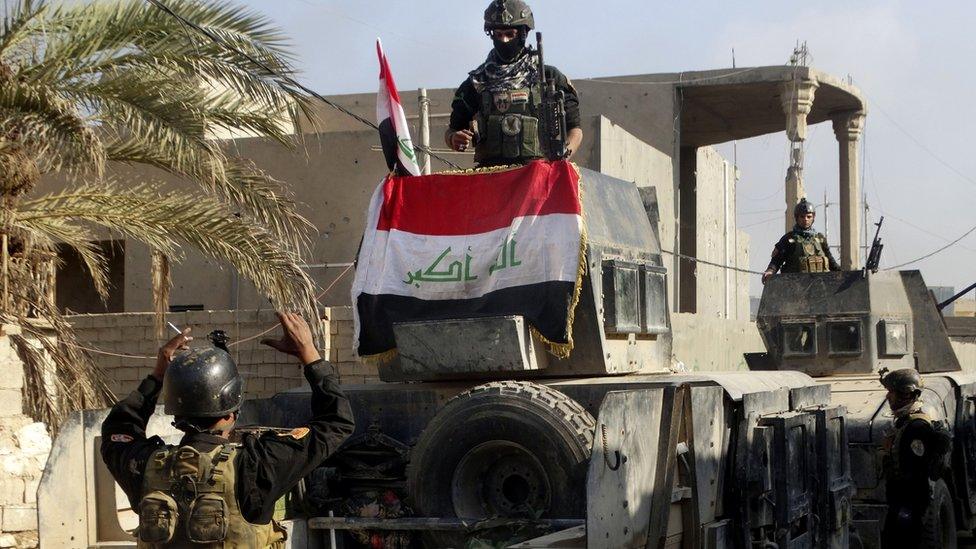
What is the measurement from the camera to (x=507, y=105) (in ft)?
25.5

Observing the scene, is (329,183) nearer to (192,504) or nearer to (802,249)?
(802,249)

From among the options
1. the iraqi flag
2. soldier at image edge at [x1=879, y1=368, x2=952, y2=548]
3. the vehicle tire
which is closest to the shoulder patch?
the iraqi flag

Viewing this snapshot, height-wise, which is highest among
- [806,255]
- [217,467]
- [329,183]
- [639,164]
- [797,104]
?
[797,104]

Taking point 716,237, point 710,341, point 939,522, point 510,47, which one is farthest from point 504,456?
point 716,237

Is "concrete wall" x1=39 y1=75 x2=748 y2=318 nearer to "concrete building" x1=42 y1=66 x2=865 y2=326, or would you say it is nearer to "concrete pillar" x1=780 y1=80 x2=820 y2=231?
"concrete building" x1=42 y1=66 x2=865 y2=326

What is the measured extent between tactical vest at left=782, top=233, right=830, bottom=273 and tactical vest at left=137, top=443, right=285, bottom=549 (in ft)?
27.8

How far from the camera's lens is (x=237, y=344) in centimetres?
1573

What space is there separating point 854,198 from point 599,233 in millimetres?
18132

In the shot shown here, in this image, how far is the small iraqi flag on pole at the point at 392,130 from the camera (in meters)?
7.84

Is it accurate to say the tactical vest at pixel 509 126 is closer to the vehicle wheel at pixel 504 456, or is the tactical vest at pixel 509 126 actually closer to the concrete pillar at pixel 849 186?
the vehicle wheel at pixel 504 456

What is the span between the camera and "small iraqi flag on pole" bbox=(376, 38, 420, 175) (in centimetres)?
784

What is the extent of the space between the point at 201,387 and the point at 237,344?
37.8 feet

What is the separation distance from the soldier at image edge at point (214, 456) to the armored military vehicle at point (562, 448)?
4.15 ft

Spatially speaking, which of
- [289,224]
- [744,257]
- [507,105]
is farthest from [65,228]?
[744,257]
